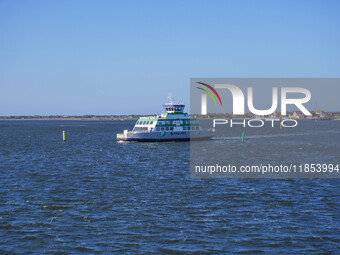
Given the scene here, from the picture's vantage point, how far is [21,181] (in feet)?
117

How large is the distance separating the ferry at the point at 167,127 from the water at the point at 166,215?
127 feet

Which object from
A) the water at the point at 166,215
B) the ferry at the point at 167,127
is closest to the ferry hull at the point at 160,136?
the ferry at the point at 167,127

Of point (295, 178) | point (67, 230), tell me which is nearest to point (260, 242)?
point (67, 230)

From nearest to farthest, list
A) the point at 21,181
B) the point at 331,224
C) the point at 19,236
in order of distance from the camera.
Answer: the point at 19,236, the point at 331,224, the point at 21,181

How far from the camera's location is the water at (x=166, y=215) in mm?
18422

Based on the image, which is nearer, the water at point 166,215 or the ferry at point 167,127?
the water at point 166,215

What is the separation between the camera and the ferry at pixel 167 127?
77688mm

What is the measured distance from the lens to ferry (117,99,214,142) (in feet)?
255

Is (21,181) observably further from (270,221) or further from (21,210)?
A: (270,221)

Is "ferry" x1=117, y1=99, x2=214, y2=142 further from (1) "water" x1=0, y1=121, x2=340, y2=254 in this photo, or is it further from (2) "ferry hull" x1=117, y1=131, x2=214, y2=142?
(1) "water" x1=0, y1=121, x2=340, y2=254

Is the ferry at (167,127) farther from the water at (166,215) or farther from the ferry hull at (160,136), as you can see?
the water at (166,215)

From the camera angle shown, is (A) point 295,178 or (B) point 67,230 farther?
(A) point 295,178

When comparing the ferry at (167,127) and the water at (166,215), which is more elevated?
the ferry at (167,127)

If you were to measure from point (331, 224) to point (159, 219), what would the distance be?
29.1ft
